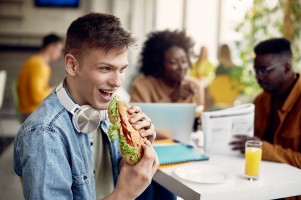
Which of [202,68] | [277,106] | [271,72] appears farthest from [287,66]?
[202,68]

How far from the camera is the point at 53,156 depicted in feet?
3.50

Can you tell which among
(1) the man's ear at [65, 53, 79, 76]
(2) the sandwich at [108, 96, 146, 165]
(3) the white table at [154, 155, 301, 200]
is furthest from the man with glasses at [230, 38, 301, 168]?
(1) the man's ear at [65, 53, 79, 76]

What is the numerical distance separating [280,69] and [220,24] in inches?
176

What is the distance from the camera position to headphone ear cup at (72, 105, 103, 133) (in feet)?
3.89

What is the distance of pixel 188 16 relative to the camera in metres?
6.67

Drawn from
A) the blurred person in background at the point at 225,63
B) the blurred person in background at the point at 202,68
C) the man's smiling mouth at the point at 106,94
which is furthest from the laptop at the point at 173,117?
the blurred person in background at the point at 202,68

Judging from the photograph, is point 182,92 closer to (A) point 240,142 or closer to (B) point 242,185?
(A) point 240,142

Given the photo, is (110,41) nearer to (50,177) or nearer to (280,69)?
(50,177)

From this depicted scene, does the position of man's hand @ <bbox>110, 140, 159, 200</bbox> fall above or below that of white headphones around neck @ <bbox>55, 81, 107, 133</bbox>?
below

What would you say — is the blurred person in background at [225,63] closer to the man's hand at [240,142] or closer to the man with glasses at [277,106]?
the man with glasses at [277,106]

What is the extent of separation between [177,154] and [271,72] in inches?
28.8

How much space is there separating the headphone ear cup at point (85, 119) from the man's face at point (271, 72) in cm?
116

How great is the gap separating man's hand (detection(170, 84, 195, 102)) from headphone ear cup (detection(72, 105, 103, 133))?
145 cm

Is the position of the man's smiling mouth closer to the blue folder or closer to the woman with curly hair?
the blue folder
